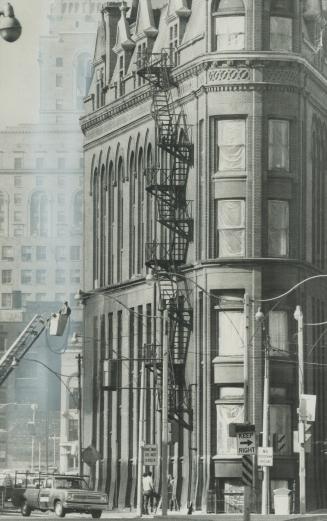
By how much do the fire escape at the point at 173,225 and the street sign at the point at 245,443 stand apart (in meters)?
30.2

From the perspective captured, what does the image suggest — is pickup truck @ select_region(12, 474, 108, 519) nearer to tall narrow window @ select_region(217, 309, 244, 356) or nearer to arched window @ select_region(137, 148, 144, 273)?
tall narrow window @ select_region(217, 309, 244, 356)

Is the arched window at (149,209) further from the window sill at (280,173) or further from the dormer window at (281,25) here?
the dormer window at (281,25)

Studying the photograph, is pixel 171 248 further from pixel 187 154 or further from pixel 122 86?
pixel 122 86

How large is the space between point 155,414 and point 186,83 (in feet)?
56.2

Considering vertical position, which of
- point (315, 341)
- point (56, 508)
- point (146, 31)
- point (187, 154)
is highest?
point (146, 31)

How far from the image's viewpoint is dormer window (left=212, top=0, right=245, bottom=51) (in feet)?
277

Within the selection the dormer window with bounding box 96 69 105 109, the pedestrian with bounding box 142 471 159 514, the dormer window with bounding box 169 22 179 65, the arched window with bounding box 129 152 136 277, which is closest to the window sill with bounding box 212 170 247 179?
the dormer window with bounding box 169 22 179 65

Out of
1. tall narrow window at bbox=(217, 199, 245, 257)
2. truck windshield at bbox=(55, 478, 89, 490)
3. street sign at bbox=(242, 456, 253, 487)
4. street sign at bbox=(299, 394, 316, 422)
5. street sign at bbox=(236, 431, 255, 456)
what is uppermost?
tall narrow window at bbox=(217, 199, 245, 257)

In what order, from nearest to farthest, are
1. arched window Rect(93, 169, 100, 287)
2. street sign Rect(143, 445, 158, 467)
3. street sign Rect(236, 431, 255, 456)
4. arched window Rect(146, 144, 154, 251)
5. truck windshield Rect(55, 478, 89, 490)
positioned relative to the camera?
street sign Rect(236, 431, 255, 456) < truck windshield Rect(55, 478, 89, 490) < street sign Rect(143, 445, 158, 467) < arched window Rect(146, 144, 154, 251) < arched window Rect(93, 169, 100, 287)

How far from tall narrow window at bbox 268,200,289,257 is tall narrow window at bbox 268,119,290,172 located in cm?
184

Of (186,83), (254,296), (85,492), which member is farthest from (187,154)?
(85,492)

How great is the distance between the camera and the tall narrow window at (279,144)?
84688 mm

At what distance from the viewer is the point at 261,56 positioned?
83.4 meters

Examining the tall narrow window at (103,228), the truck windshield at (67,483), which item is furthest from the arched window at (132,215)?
the truck windshield at (67,483)
